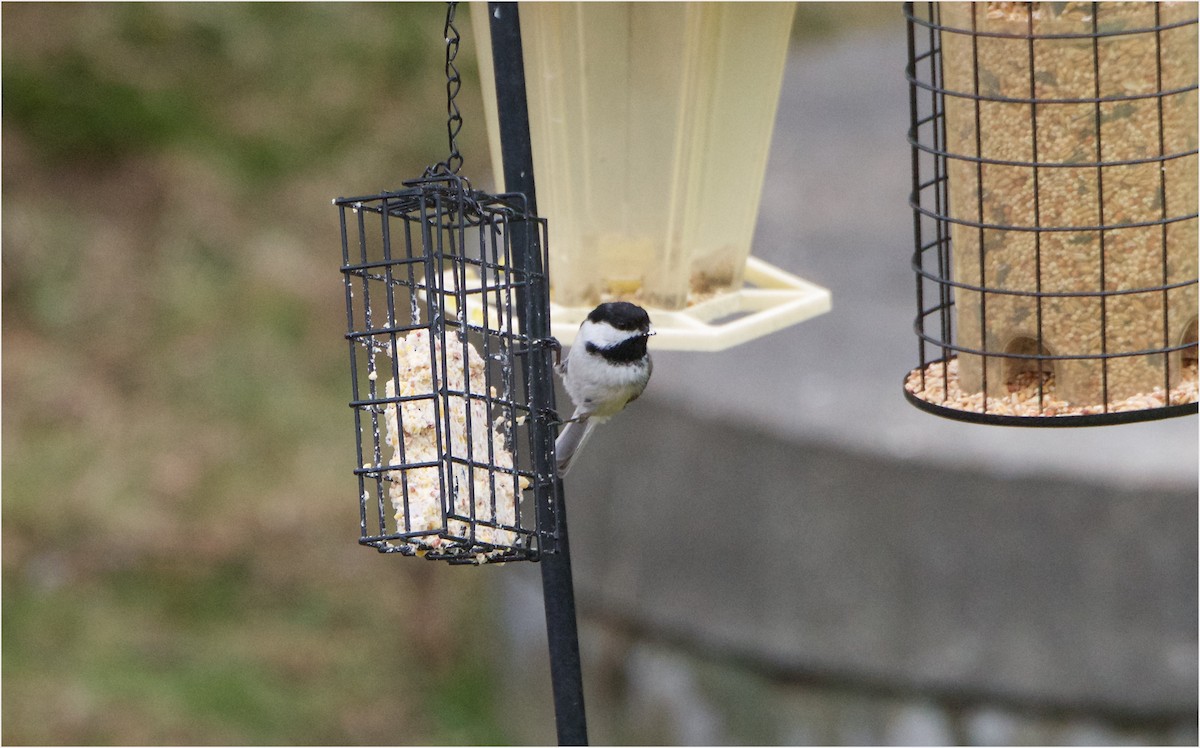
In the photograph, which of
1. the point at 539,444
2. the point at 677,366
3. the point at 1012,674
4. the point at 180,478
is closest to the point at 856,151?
the point at 677,366

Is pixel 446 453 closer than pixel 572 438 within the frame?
Yes

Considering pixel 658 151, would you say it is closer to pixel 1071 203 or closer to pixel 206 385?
pixel 1071 203

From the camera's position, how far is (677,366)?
20.8 feet

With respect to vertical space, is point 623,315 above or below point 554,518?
above

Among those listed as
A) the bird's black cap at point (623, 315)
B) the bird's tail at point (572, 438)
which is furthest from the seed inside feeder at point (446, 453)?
the bird's tail at point (572, 438)

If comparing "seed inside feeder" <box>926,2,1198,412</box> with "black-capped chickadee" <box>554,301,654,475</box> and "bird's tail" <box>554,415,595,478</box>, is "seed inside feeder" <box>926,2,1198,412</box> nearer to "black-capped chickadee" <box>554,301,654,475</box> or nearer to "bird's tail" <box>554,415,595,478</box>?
"black-capped chickadee" <box>554,301,654,475</box>

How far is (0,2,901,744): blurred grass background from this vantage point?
7320 millimetres

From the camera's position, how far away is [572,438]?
3.77 metres

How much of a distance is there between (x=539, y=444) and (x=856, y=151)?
533 centimetres

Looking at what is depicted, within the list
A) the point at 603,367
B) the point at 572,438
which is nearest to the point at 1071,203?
the point at 603,367

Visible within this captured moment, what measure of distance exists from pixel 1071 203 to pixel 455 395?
1.39 m

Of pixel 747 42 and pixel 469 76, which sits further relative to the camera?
pixel 469 76

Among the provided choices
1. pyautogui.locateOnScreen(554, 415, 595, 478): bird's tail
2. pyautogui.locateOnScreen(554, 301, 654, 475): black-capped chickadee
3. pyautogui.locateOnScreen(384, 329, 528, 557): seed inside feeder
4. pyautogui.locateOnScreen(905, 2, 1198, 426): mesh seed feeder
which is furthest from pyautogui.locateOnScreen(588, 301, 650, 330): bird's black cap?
pyautogui.locateOnScreen(905, 2, 1198, 426): mesh seed feeder

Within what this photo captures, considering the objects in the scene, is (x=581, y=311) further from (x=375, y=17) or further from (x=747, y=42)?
(x=375, y=17)
